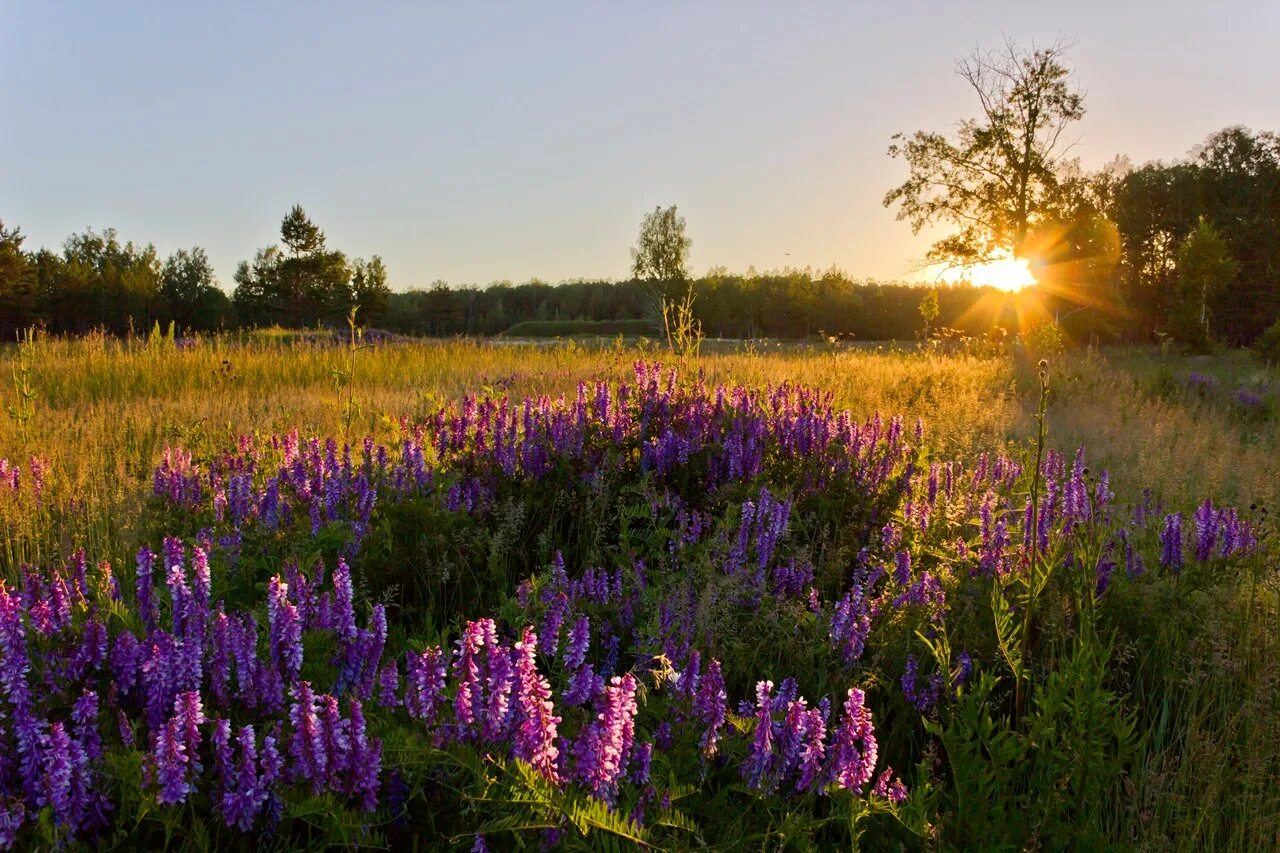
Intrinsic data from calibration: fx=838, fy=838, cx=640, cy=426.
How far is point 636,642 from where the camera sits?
109 inches

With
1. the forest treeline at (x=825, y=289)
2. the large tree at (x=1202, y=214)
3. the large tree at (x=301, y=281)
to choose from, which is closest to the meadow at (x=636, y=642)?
the forest treeline at (x=825, y=289)

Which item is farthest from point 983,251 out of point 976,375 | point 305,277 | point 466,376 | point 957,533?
point 305,277

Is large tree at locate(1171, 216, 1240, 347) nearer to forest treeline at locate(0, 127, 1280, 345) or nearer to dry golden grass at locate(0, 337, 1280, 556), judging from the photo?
forest treeline at locate(0, 127, 1280, 345)

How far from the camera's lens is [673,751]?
2.03 metres

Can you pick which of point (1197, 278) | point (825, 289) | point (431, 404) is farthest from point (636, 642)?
point (825, 289)

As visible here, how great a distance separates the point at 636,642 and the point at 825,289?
218ft

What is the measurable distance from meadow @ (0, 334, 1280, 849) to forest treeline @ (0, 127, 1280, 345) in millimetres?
28754

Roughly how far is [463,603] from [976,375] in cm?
1216

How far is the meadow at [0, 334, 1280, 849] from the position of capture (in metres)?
1.75

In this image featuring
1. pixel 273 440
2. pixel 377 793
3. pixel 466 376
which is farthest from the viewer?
pixel 466 376

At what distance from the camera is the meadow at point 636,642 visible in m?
1.75

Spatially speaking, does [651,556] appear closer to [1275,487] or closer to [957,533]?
[957,533]

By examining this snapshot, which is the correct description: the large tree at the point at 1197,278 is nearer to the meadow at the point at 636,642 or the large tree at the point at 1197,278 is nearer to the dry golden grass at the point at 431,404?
the dry golden grass at the point at 431,404

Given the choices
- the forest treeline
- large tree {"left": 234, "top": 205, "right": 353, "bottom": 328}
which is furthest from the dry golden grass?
large tree {"left": 234, "top": 205, "right": 353, "bottom": 328}
